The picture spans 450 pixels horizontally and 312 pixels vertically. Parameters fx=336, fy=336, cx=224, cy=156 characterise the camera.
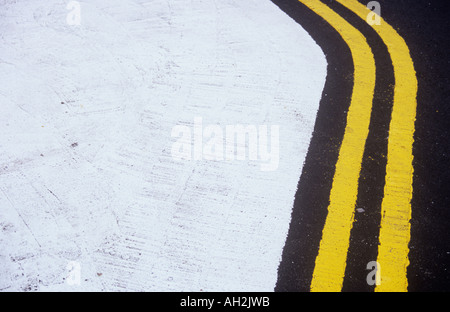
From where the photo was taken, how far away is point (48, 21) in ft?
13.3

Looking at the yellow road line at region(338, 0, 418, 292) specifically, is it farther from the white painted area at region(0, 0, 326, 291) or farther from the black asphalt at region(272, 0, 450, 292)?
the white painted area at region(0, 0, 326, 291)

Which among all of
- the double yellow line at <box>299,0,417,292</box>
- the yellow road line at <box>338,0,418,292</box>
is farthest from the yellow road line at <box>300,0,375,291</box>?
the yellow road line at <box>338,0,418,292</box>

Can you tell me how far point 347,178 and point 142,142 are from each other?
5.38 feet

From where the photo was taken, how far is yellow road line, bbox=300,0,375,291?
2.05m

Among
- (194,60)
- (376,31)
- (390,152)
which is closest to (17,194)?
(194,60)

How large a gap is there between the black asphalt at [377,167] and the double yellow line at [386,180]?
0.15ft

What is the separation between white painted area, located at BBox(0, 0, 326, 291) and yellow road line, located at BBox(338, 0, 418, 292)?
0.67 meters

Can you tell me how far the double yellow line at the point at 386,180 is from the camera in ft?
6.75

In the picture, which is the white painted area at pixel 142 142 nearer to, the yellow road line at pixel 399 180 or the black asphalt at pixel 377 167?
the black asphalt at pixel 377 167

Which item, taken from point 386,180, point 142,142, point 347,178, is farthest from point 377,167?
point 142,142

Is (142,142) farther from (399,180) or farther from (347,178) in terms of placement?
(399,180)

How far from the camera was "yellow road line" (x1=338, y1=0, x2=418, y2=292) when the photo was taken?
6.76 ft

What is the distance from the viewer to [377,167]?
8.52ft

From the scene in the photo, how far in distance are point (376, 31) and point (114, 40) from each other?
10.1ft
